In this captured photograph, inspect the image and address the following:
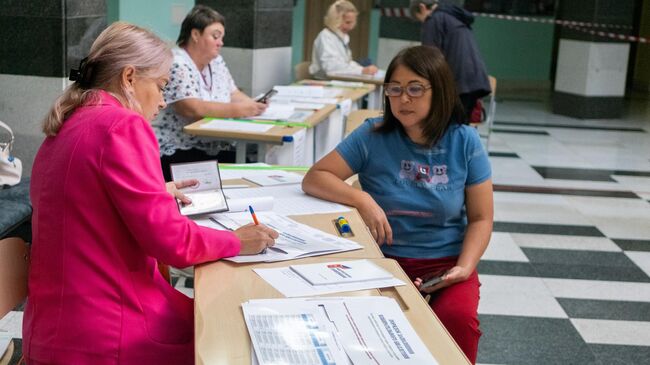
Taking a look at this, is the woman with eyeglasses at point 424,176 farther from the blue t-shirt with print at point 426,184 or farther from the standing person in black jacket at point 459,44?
the standing person in black jacket at point 459,44

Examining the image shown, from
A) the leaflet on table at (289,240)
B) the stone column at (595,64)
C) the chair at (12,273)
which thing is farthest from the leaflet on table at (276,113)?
the stone column at (595,64)

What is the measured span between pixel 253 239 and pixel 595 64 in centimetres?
942

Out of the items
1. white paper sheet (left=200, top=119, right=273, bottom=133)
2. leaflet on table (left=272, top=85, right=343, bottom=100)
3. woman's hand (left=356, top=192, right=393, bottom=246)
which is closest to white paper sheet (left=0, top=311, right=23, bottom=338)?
white paper sheet (left=200, top=119, right=273, bottom=133)

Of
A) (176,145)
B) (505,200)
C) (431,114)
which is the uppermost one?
(431,114)

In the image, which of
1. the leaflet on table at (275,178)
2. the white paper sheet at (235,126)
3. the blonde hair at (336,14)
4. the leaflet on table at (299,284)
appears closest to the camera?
the leaflet on table at (299,284)

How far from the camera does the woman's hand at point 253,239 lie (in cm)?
222

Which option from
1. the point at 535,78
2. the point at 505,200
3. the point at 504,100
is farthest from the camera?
the point at 535,78

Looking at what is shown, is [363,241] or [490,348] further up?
[363,241]

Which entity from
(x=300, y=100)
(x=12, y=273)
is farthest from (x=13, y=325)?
(x=300, y=100)

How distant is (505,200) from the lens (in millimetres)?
6535

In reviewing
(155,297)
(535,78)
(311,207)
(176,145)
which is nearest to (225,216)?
(311,207)

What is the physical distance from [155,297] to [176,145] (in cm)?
276

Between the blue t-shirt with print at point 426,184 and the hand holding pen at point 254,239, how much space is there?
0.70 metres

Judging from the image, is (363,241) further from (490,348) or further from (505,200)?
(505,200)
